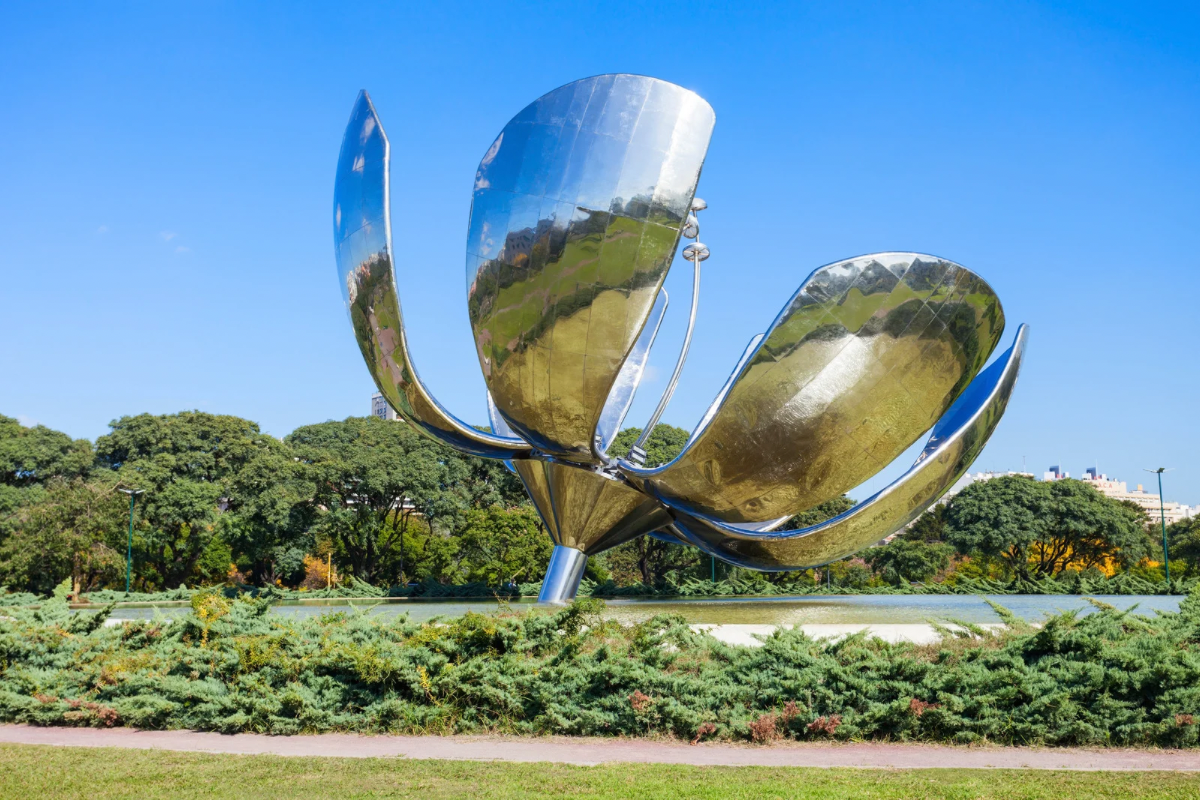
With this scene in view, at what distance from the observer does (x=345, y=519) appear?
3266 centimetres

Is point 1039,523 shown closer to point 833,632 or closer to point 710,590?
point 710,590

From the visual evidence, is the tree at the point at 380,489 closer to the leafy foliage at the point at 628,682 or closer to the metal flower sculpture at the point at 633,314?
the metal flower sculpture at the point at 633,314

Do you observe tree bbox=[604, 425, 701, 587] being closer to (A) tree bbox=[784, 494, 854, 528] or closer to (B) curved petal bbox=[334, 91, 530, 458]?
(A) tree bbox=[784, 494, 854, 528]

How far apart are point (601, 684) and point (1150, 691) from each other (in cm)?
419

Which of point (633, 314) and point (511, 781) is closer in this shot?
point (511, 781)

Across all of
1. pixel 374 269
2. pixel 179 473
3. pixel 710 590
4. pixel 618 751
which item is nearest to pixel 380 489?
pixel 179 473

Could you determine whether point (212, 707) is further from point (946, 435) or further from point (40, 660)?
point (946, 435)

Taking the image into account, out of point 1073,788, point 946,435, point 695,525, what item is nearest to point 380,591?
point 695,525

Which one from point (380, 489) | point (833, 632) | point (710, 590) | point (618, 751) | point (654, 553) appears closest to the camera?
point (618, 751)

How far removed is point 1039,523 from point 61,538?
33.6 metres

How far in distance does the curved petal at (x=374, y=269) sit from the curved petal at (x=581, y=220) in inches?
43.9

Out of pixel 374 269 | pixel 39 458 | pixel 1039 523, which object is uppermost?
pixel 39 458

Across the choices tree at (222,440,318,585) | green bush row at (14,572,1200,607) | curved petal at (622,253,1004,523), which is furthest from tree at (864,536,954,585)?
curved petal at (622,253,1004,523)

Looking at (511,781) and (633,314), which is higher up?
(633,314)
